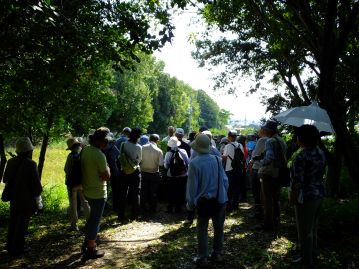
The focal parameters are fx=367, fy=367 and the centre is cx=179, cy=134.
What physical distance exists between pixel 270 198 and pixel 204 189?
86.6 inches

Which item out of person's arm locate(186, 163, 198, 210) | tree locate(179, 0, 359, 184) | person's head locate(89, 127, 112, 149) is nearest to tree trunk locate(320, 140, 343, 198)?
tree locate(179, 0, 359, 184)

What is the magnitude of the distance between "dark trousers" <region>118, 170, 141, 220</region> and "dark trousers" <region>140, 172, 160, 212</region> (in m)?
0.64

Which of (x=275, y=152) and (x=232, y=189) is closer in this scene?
(x=275, y=152)

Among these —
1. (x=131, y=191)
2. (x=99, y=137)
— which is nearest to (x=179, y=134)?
(x=131, y=191)

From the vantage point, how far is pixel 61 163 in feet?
93.9

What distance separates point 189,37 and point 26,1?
219 inches

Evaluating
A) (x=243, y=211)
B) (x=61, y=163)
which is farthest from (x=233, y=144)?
(x=61, y=163)

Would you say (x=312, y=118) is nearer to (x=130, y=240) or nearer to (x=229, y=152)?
(x=229, y=152)

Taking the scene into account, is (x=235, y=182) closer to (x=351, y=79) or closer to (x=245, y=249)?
(x=245, y=249)

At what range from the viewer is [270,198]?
6777 millimetres

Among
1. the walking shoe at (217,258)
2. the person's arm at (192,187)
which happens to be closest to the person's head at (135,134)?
the person's arm at (192,187)

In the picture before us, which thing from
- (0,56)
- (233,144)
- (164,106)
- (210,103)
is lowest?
(233,144)

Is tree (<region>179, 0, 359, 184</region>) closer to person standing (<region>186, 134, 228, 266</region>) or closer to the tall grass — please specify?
person standing (<region>186, 134, 228, 266</region>)

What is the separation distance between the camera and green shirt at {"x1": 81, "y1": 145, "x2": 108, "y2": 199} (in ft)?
18.2
